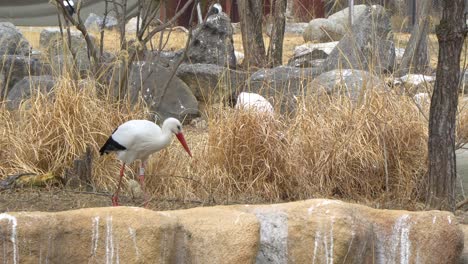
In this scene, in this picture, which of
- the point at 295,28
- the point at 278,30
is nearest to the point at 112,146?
the point at 278,30

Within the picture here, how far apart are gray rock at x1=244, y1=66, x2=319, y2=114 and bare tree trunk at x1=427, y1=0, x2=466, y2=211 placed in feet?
5.23

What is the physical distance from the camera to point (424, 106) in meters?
6.51

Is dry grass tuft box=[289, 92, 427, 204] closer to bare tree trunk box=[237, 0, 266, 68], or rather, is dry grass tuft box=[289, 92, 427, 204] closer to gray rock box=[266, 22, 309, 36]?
bare tree trunk box=[237, 0, 266, 68]

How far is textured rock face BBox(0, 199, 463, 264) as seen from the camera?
11.7 ft

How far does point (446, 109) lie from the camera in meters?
4.84

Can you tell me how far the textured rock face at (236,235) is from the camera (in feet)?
11.7

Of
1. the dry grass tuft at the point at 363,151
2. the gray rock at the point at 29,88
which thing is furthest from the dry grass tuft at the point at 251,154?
the gray rock at the point at 29,88

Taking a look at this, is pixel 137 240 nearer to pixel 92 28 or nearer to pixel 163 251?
pixel 163 251

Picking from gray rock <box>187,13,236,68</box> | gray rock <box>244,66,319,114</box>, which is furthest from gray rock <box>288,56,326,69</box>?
gray rock <box>244,66,319,114</box>

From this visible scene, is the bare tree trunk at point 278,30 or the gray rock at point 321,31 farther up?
the bare tree trunk at point 278,30

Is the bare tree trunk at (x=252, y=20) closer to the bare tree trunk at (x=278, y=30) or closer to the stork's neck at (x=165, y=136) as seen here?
the bare tree trunk at (x=278, y=30)

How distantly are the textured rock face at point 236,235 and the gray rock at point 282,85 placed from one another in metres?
2.53

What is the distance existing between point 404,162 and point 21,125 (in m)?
2.66

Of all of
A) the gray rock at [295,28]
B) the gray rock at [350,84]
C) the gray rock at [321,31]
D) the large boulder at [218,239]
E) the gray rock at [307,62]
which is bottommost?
the gray rock at [295,28]
